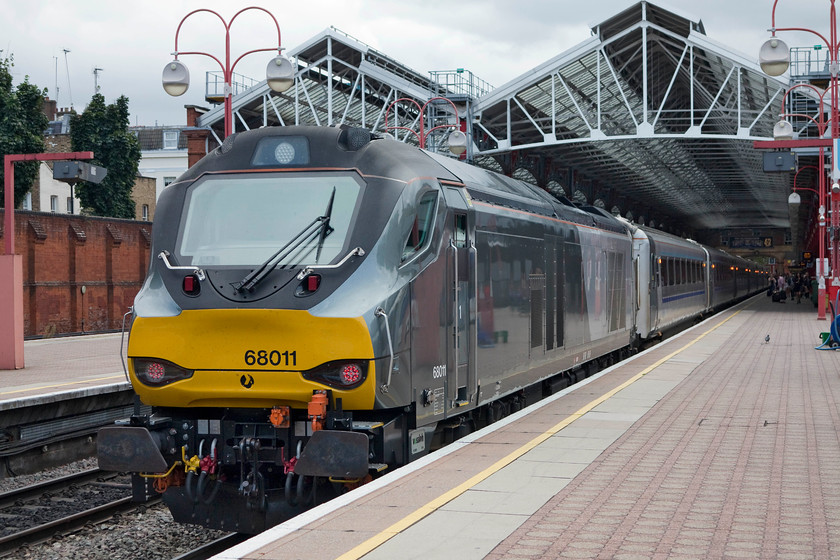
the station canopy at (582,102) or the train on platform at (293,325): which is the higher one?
the station canopy at (582,102)

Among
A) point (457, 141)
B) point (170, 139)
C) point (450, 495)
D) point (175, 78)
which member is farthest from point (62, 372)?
point (170, 139)

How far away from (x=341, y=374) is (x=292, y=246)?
122 cm

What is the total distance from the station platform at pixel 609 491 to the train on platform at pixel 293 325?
63cm

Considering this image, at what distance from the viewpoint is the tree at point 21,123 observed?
142 ft

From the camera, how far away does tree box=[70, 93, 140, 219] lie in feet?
174

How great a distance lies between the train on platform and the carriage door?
1.1 inches

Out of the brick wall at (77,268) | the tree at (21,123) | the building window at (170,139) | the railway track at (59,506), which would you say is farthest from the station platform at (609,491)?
the building window at (170,139)

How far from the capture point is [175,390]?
28.0 ft

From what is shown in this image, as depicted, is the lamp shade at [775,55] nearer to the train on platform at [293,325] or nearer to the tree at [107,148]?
the train on platform at [293,325]

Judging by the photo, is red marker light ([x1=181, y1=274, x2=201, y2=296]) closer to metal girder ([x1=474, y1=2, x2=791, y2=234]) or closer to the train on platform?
the train on platform

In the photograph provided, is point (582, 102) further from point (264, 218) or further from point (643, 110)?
point (264, 218)

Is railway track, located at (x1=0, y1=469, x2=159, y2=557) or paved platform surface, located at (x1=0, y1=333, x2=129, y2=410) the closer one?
railway track, located at (x1=0, y1=469, x2=159, y2=557)

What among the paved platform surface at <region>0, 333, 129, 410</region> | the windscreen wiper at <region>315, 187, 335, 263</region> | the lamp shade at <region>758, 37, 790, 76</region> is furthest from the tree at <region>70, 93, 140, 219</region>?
the windscreen wiper at <region>315, 187, 335, 263</region>

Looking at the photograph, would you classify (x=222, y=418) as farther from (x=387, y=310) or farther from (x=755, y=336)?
(x=755, y=336)
